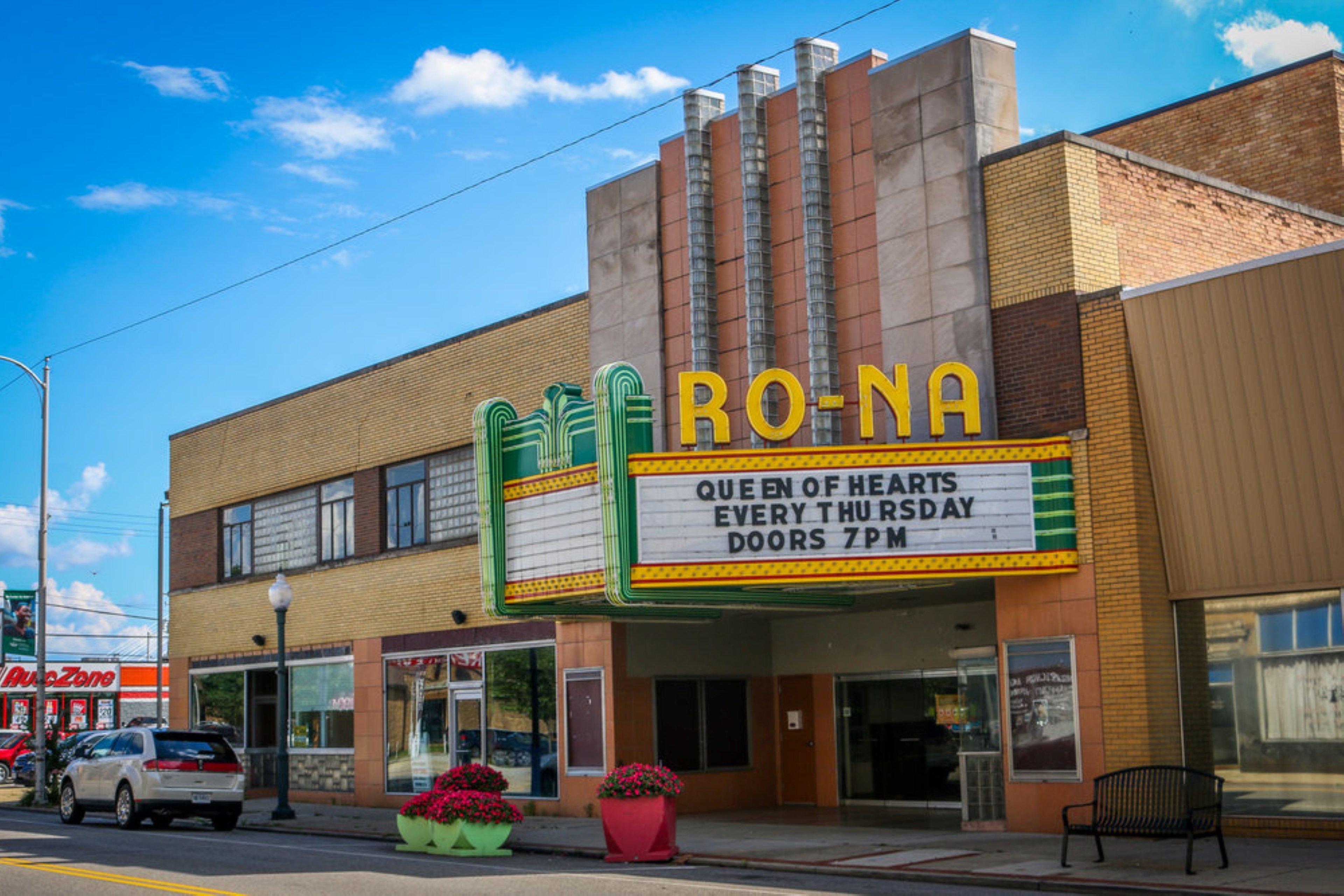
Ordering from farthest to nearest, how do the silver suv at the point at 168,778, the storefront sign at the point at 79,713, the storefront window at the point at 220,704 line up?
1. the storefront sign at the point at 79,713
2. the storefront window at the point at 220,704
3. the silver suv at the point at 168,778

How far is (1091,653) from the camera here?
18594 mm

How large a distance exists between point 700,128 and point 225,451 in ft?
55.8

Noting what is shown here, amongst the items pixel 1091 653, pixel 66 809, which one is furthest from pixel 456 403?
pixel 1091 653

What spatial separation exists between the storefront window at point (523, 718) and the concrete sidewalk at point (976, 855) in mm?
1856

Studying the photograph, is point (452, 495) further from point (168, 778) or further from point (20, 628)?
point (20, 628)

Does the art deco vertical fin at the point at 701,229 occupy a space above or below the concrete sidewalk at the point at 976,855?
above

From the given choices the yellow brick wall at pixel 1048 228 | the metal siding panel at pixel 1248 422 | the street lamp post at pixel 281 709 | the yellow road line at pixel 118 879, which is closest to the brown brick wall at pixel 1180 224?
the yellow brick wall at pixel 1048 228

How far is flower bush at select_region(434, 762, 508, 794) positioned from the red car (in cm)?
2814

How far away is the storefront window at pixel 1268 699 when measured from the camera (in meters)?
17.2

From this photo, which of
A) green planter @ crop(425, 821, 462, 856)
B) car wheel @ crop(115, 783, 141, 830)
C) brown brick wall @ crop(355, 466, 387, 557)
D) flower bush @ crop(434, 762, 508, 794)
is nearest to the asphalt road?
green planter @ crop(425, 821, 462, 856)

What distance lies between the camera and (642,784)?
59.2 ft

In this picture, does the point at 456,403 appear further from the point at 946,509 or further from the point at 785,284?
the point at 946,509

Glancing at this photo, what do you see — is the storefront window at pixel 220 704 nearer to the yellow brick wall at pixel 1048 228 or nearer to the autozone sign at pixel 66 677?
the yellow brick wall at pixel 1048 228

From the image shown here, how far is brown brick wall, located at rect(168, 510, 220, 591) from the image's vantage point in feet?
117
